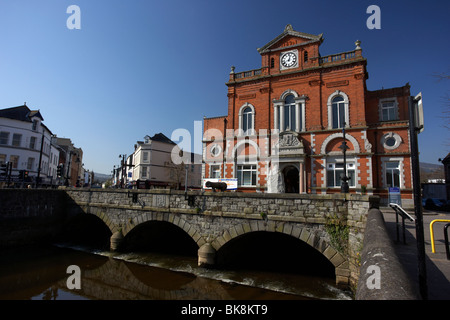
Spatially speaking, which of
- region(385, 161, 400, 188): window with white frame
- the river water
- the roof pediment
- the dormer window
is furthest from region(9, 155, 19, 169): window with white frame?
region(385, 161, 400, 188): window with white frame

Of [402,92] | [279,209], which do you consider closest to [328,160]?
[402,92]

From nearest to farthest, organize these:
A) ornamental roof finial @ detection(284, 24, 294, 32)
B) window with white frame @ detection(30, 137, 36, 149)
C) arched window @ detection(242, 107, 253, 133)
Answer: ornamental roof finial @ detection(284, 24, 294, 32) → arched window @ detection(242, 107, 253, 133) → window with white frame @ detection(30, 137, 36, 149)

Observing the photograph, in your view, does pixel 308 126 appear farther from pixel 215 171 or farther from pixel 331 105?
pixel 215 171

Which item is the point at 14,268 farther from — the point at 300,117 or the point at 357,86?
the point at 357,86

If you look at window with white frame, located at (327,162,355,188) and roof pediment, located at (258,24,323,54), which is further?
roof pediment, located at (258,24,323,54)

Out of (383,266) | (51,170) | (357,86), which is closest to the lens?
(383,266)

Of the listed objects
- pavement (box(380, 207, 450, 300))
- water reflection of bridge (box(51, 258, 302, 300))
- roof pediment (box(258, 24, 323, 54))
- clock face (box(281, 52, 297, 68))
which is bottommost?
water reflection of bridge (box(51, 258, 302, 300))

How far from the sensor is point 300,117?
20.5 m

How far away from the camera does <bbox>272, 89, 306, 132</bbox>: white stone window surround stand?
20.3 meters

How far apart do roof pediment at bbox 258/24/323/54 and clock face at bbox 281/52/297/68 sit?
2.45 ft

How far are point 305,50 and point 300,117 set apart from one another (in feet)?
19.3

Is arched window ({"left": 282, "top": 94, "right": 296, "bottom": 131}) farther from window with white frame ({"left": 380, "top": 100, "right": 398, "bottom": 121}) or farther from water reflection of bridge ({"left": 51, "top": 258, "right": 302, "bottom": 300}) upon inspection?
water reflection of bridge ({"left": 51, "top": 258, "right": 302, "bottom": 300})

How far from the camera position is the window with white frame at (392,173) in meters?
17.8
